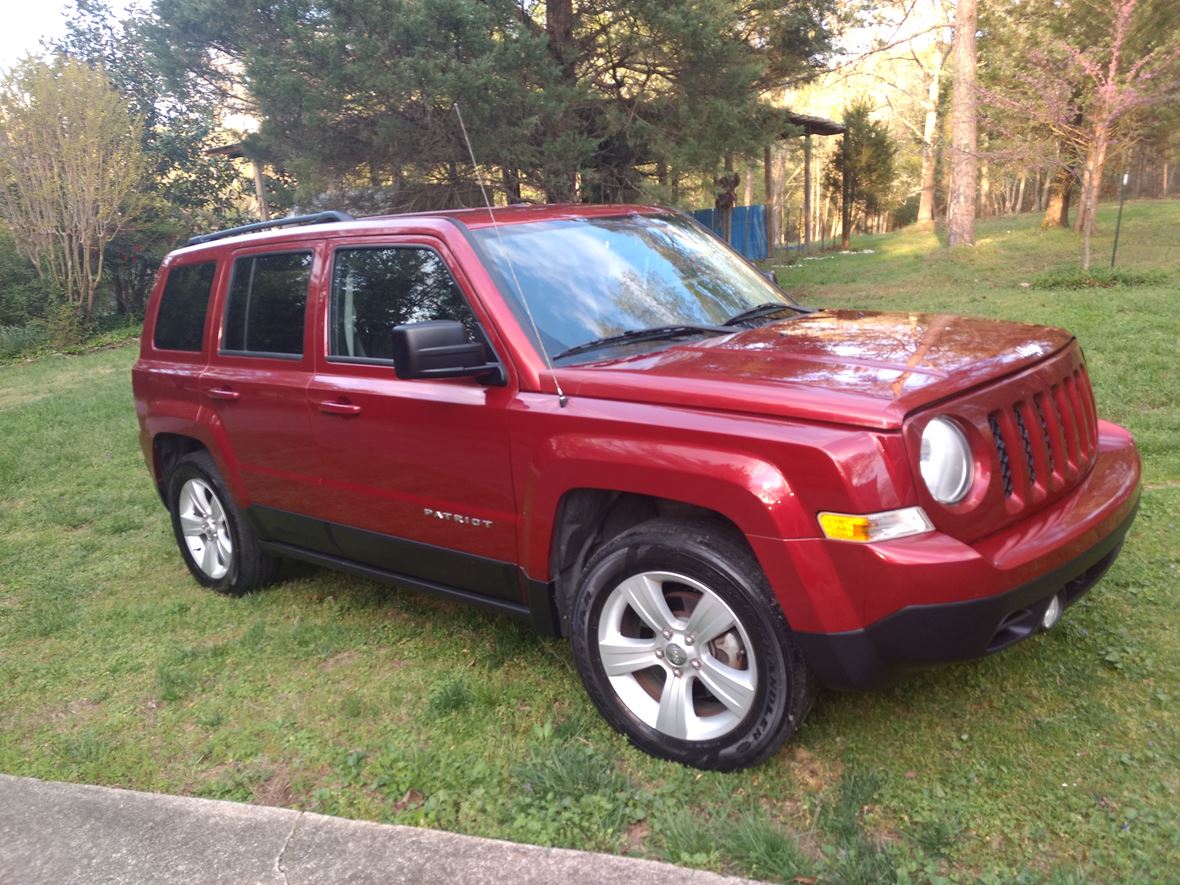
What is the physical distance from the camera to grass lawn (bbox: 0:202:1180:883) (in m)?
2.60

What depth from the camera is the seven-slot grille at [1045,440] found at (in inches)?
107

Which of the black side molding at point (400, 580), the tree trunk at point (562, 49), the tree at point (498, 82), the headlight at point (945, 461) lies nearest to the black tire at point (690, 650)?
the black side molding at point (400, 580)

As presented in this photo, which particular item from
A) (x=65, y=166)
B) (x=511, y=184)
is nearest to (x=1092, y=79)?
(x=511, y=184)

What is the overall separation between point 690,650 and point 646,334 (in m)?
1.21

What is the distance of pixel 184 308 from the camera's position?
16.2 feet

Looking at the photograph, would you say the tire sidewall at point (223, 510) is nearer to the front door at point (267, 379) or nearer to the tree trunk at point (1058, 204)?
the front door at point (267, 379)

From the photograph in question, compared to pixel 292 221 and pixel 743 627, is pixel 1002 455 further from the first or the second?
pixel 292 221

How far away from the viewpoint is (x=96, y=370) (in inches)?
586

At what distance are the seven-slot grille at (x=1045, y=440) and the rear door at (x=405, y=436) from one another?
1.62 meters

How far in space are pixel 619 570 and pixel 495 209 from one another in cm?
182

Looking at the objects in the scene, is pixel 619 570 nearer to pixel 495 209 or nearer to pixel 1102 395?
pixel 495 209

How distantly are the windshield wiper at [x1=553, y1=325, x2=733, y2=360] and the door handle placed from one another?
0.99 metres

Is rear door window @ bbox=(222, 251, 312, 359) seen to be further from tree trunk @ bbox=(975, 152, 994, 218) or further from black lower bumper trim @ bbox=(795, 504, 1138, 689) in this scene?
tree trunk @ bbox=(975, 152, 994, 218)

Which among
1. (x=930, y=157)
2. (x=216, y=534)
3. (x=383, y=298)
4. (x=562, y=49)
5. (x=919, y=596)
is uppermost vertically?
(x=562, y=49)
